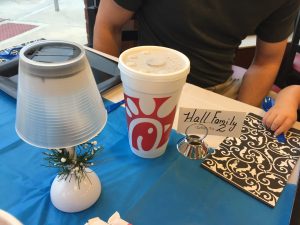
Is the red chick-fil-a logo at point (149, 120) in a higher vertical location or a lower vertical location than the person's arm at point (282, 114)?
higher

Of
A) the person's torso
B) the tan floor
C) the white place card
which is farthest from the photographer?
the tan floor

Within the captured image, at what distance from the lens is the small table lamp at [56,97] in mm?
372

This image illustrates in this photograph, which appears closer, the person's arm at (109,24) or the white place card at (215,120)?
the white place card at (215,120)

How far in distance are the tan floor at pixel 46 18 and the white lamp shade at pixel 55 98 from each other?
7.79 ft

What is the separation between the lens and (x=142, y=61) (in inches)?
22.6

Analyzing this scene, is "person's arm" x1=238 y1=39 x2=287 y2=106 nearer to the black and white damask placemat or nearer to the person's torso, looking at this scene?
the person's torso

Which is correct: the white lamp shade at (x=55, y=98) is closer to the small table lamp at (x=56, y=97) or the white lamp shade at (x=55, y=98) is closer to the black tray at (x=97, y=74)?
the small table lamp at (x=56, y=97)

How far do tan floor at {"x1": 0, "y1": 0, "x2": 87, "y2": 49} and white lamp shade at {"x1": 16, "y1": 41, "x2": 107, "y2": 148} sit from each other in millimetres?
2374

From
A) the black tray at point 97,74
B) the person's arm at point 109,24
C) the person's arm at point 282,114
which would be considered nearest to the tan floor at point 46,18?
the person's arm at point 109,24

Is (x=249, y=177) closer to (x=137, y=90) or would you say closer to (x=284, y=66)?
(x=137, y=90)

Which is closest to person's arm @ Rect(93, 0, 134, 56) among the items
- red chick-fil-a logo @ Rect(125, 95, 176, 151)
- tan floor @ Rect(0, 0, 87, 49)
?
red chick-fil-a logo @ Rect(125, 95, 176, 151)

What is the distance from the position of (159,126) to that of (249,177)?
216 mm

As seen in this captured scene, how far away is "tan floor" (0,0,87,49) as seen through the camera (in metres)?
2.86

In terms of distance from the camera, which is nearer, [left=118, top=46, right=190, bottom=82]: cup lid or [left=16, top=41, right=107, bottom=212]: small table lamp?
[left=16, top=41, right=107, bottom=212]: small table lamp
